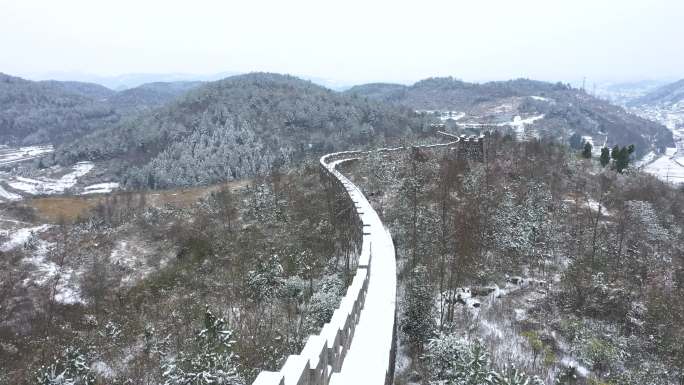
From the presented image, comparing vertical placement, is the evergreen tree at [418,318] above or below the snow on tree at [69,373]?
above

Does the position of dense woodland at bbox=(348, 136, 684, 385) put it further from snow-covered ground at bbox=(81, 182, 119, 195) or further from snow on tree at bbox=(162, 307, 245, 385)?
snow-covered ground at bbox=(81, 182, 119, 195)

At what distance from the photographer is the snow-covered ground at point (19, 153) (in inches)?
5699

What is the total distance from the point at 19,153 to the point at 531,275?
632 feet

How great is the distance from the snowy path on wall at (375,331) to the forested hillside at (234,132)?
8300 centimetres

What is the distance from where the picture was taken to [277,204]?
34531 mm

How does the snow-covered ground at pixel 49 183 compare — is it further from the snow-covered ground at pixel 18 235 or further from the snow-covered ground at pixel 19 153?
the snow-covered ground at pixel 18 235

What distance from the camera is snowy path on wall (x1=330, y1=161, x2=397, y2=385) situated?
771 centimetres

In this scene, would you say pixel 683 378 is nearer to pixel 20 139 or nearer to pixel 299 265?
pixel 299 265

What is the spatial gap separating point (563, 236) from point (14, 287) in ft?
110

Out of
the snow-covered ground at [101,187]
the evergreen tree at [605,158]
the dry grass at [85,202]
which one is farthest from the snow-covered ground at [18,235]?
the snow-covered ground at [101,187]

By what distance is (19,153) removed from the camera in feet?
526

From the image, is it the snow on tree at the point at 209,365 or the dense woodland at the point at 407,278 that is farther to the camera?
the dense woodland at the point at 407,278

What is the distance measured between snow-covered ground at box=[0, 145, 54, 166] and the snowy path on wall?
545ft

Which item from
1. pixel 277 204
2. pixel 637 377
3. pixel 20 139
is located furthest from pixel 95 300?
pixel 20 139
